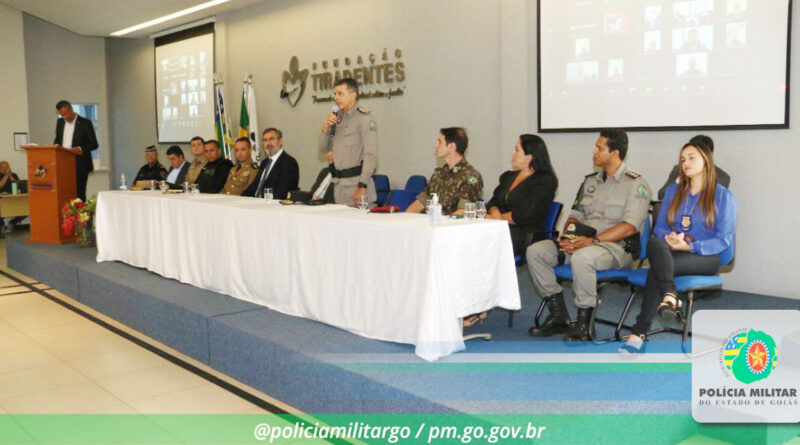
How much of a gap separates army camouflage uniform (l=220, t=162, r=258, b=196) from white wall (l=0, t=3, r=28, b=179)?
5.91 meters

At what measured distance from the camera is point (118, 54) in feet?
43.7

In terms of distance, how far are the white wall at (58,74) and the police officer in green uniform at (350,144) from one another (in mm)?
8545

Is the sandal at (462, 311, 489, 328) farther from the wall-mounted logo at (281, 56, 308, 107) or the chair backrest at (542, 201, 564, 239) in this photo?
the wall-mounted logo at (281, 56, 308, 107)

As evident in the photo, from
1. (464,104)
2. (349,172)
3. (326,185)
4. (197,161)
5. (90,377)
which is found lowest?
(90,377)

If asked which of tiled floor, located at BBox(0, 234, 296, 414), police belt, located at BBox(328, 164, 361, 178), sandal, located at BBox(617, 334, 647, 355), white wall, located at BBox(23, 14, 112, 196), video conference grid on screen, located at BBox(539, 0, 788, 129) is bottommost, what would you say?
tiled floor, located at BBox(0, 234, 296, 414)

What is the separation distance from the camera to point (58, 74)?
1238 centimetres

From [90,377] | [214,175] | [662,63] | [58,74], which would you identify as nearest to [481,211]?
[90,377]

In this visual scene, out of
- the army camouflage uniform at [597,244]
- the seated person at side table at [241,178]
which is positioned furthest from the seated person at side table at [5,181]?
the army camouflage uniform at [597,244]

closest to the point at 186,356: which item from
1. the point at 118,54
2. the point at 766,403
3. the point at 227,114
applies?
the point at 766,403

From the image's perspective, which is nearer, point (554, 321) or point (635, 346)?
point (635, 346)

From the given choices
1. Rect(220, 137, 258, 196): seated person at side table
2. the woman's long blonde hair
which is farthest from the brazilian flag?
Rect(220, 137, 258, 196): seated person at side table

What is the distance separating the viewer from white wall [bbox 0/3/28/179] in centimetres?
1066

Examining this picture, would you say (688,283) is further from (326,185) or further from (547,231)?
(326,185)

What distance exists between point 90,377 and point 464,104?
4.51 meters
